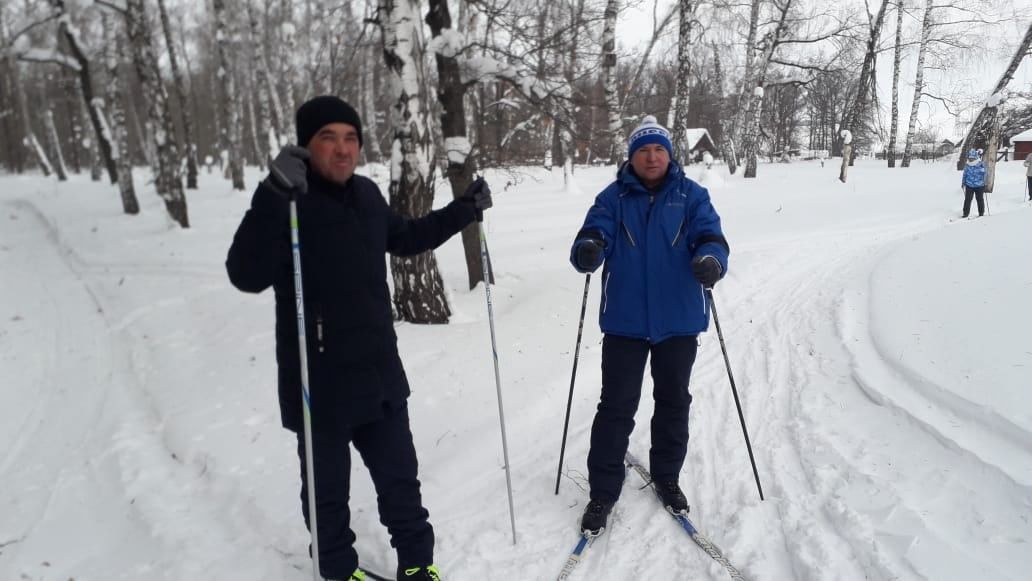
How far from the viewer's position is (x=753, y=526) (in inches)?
114

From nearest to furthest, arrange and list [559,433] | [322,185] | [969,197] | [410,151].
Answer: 1. [322,185]
2. [559,433]
3. [410,151]
4. [969,197]

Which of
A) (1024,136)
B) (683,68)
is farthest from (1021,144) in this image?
(683,68)

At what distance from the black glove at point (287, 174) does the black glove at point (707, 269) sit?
5.81 feet

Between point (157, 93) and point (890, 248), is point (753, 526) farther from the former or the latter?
point (157, 93)

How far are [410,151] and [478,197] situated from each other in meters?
3.13

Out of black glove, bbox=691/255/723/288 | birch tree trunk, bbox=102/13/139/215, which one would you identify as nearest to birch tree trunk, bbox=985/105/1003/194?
black glove, bbox=691/255/723/288

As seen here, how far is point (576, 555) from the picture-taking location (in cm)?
277

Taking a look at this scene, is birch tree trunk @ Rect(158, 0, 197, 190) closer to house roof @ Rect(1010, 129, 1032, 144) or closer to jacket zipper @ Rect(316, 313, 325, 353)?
jacket zipper @ Rect(316, 313, 325, 353)

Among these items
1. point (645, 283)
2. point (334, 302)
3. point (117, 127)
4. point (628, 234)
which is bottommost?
point (645, 283)

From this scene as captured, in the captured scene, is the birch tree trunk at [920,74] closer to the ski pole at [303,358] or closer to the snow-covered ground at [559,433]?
the snow-covered ground at [559,433]

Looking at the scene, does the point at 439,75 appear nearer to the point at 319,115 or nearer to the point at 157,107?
the point at 319,115

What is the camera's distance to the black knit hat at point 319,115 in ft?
7.17

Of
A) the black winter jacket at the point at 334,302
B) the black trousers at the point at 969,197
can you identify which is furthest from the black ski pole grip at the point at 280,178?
the black trousers at the point at 969,197

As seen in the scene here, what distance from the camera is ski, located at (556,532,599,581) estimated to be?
105 inches
